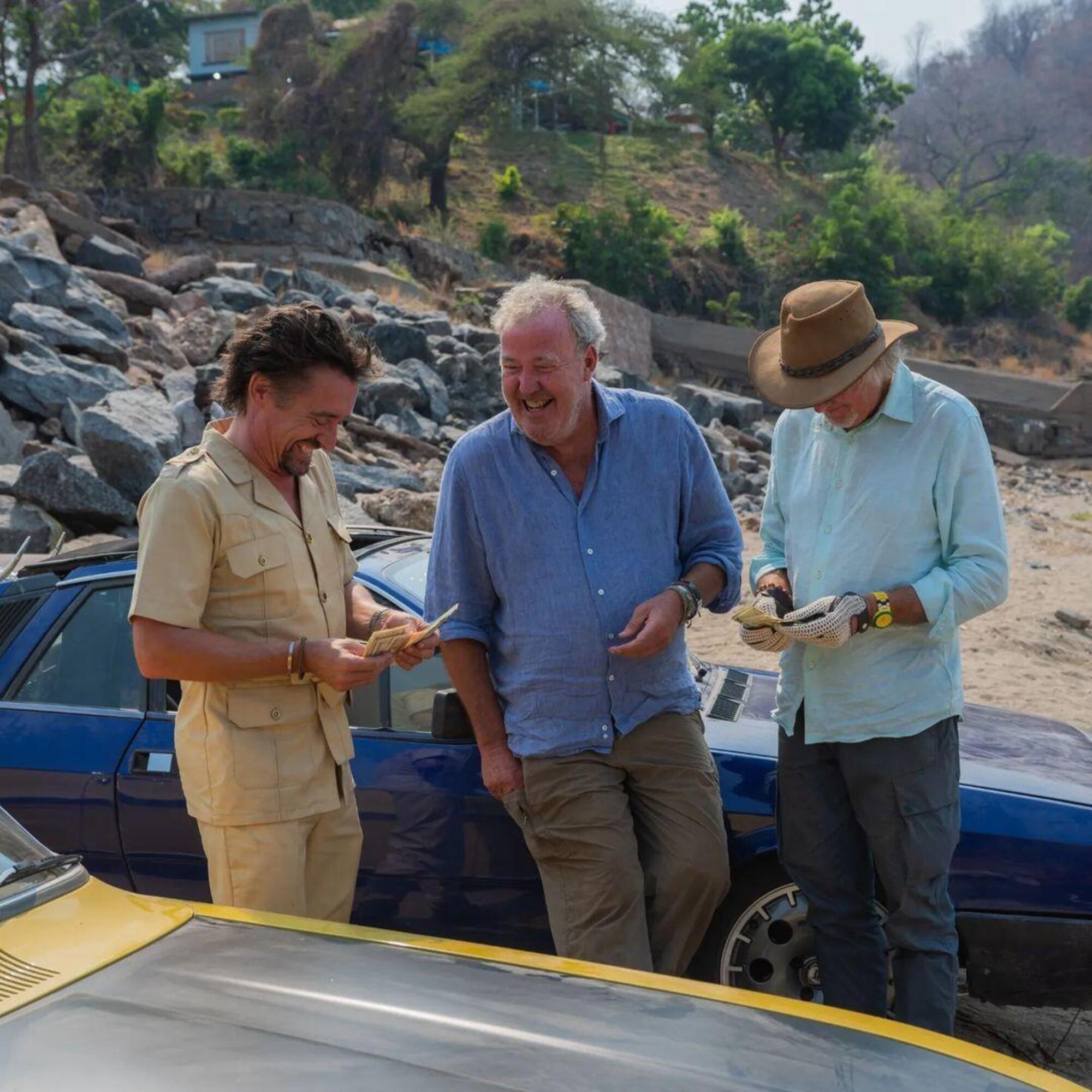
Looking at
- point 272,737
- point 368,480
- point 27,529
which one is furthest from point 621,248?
point 272,737

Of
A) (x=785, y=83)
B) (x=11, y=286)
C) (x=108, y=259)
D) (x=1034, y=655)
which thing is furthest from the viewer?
(x=785, y=83)

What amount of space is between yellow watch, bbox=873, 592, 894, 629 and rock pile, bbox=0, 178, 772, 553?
7.29m

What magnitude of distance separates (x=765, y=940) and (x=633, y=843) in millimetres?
666

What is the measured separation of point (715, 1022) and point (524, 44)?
41.1 metres

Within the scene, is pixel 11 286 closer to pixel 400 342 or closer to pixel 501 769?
pixel 400 342

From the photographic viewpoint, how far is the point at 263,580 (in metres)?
3.01

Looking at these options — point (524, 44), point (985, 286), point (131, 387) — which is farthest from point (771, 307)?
point (131, 387)

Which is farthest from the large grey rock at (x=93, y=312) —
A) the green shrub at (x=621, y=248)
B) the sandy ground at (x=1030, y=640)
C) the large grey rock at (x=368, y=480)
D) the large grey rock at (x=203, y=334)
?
the green shrub at (x=621, y=248)

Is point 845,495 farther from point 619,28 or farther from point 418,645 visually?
point 619,28

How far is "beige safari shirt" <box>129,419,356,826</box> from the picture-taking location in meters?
2.89

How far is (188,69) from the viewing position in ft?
183

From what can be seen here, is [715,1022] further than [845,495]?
No

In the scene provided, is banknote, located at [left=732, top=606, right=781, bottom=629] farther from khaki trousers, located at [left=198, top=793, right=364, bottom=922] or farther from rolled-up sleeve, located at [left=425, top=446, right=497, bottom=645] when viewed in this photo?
khaki trousers, located at [left=198, top=793, right=364, bottom=922]

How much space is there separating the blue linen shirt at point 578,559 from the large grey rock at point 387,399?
12758 mm
